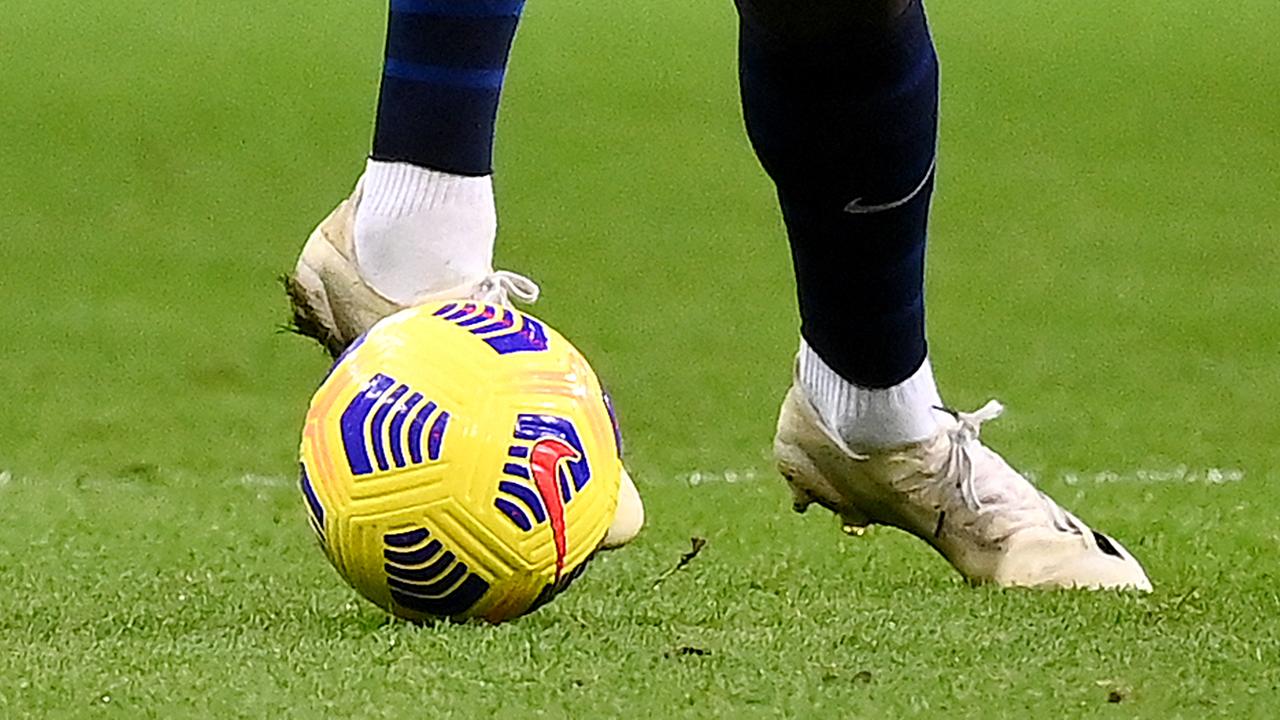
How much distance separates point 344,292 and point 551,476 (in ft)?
1.42

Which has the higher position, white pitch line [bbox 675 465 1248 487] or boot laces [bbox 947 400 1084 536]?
boot laces [bbox 947 400 1084 536]

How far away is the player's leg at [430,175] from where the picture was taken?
5.98 feet

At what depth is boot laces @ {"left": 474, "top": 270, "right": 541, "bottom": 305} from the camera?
1.80 meters

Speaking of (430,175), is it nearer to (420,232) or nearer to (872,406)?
(420,232)

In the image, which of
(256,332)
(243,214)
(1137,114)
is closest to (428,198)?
(256,332)

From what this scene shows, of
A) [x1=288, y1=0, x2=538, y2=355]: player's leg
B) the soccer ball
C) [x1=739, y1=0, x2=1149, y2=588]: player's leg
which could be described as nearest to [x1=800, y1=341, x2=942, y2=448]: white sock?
[x1=739, y1=0, x2=1149, y2=588]: player's leg

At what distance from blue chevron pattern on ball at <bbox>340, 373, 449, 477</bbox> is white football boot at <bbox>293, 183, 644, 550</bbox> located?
32 cm

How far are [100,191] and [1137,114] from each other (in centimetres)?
284

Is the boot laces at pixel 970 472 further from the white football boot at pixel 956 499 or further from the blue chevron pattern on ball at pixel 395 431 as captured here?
the blue chevron pattern on ball at pixel 395 431

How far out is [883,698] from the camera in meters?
1.28

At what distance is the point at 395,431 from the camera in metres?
1.46

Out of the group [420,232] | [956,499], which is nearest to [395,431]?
[420,232]

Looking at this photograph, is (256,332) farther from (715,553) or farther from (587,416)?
(587,416)

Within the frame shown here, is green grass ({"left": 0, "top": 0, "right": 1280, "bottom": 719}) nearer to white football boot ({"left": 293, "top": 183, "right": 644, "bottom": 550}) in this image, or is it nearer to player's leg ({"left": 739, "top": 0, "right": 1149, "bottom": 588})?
player's leg ({"left": 739, "top": 0, "right": 1149, "bottom": 588})
